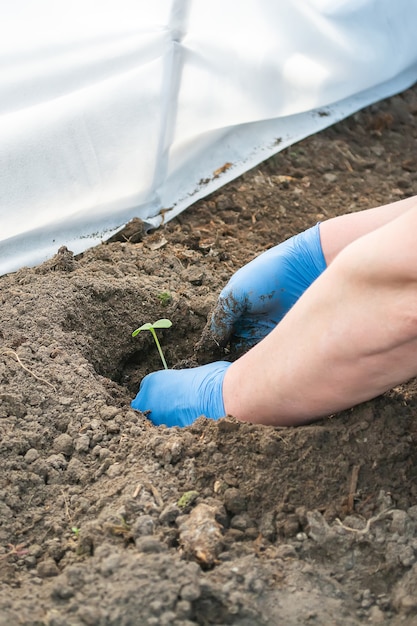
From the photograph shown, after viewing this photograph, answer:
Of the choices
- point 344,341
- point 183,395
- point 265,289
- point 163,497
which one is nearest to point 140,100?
point 265,289

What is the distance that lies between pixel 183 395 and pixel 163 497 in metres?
0.46

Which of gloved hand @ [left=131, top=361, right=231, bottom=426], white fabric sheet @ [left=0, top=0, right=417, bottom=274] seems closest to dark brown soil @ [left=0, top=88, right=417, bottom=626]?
gloved hand @ [left=131, top=361, right=231, bottom=426]

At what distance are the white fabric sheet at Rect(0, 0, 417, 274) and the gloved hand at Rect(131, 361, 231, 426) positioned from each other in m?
0.70

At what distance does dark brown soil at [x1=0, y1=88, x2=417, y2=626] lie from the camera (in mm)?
1440

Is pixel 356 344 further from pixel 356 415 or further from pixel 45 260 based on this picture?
pixel 45 260

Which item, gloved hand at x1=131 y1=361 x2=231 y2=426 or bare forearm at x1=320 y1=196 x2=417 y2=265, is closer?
gloved hand at x1=131 y1=361 x2=231 y2=426

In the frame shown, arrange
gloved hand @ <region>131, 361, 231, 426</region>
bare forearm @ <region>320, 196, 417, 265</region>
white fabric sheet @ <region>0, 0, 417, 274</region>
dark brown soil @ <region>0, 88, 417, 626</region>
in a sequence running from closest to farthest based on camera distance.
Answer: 1. dark brown soil @ <region>0, 88, 417, 626</region>
2. gloved hand @ <region>131, 361, 231, 426</region>
3. bare forearm @ <region>320, 196, 417, 265</region>
4. white fabric sheet @ <region>0, 0, 417, 274</region>

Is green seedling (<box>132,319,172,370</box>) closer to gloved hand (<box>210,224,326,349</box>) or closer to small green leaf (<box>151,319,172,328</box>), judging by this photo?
small green leaf (<box>151,319,172,328</box>)

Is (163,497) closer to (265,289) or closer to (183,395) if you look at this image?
(183,395)

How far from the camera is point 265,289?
2299 millimetres

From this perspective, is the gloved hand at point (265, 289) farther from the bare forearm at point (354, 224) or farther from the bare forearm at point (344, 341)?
the bare forearm at point (344, 341)

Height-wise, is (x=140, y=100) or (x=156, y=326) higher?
(x=140, y=100)

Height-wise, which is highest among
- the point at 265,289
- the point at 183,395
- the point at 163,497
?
the point at 265,289

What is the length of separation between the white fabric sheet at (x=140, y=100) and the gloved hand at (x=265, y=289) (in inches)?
25.5
